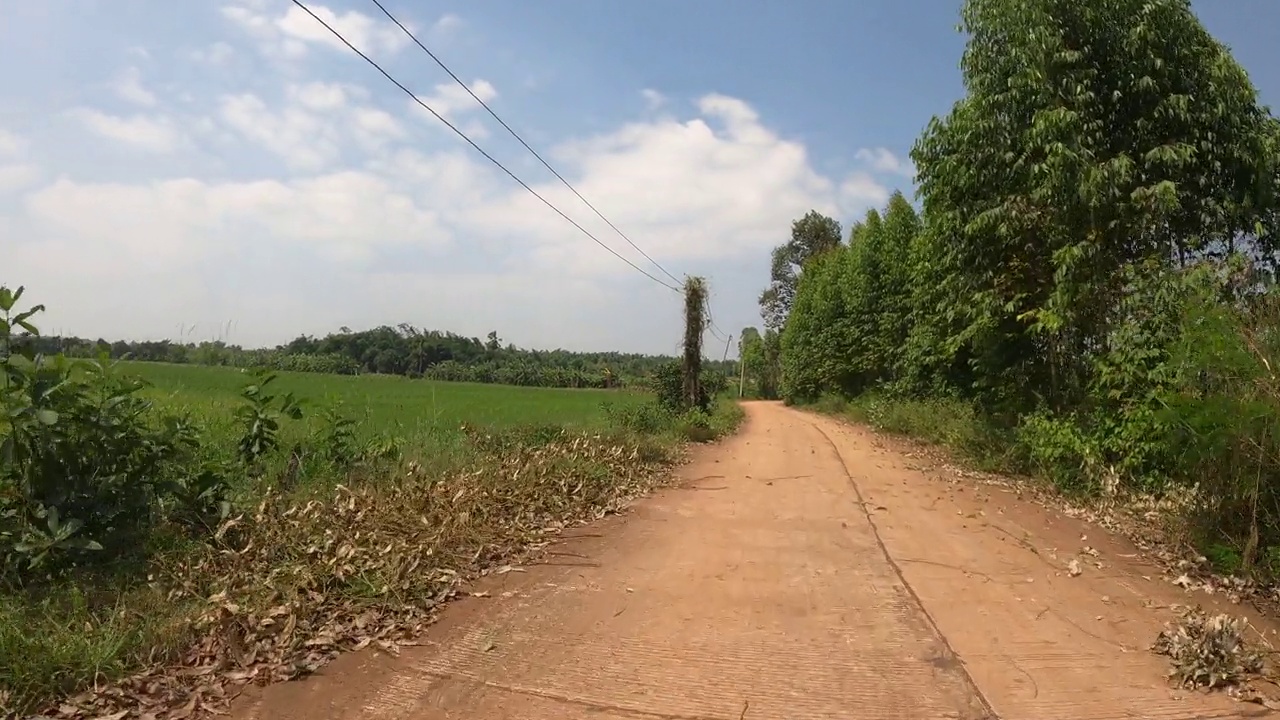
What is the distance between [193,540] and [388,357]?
88.1 feet

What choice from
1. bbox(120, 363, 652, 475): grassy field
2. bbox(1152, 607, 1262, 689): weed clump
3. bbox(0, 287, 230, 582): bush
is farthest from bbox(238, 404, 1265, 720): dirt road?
bbox(120, 363, 652, 475): grassy field

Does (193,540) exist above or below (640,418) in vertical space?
below

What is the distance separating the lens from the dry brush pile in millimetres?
4184

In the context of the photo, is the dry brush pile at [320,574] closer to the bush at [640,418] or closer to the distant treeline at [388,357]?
the distant treeline at [388,357]

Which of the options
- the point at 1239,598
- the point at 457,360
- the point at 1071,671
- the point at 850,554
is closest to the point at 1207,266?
the point at 1239,598

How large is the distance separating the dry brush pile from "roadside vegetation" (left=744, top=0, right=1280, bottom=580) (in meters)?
5.72

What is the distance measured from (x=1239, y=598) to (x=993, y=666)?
263cm

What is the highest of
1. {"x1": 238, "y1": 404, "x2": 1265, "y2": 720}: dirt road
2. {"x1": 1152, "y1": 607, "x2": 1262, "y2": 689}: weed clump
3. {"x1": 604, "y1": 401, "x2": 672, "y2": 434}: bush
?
{"x1": 604, "y1": 401, "x2": 672, "y2": 434}: bush

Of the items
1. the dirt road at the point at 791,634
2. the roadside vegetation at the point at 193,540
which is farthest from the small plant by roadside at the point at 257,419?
the dirt road at the point at 791,634

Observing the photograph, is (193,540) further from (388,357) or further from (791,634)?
(388,357)

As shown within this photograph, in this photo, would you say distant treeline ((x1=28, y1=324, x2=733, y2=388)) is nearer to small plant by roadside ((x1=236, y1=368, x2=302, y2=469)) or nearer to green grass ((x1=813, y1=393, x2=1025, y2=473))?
small plant by roadside ((x1=236, y1=368, x2=302, y2=469))

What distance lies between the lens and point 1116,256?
10.7m

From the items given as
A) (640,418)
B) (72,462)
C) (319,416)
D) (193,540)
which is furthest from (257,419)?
(640,418)

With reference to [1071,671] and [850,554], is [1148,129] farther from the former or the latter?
[1071,671]
